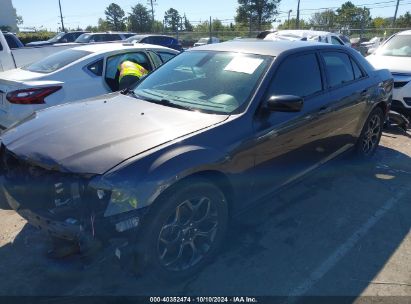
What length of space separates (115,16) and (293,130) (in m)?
68.4

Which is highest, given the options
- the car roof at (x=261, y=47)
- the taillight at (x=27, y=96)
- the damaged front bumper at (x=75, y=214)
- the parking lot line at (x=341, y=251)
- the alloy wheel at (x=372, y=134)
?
the car roof at (x=261, y=47)

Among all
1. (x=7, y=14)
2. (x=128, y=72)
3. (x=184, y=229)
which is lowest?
(x=184, y=229)

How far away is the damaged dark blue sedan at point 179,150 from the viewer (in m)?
2.35

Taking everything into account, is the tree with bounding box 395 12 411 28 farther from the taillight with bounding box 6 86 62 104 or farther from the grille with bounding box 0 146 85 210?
the grille with bounding box 0 146 85 210

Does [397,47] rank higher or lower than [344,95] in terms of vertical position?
higher

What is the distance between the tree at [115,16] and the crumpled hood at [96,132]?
2587 inches

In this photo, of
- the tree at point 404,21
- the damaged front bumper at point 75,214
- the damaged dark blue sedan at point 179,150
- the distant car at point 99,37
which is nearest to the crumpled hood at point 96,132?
the damaged dark blue sedan at point 179,150

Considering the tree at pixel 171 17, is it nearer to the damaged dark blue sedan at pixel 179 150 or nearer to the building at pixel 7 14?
the building at pixel 7 14

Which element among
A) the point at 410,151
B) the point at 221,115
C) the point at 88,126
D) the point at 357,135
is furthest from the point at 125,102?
the point at 410,151

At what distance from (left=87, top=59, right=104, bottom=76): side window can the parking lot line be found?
13.7ft

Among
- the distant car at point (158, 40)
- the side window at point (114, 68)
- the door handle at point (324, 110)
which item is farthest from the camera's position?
the distant car at point (158, 40)

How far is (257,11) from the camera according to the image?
144 feet

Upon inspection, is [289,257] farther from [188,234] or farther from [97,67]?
[97,67]

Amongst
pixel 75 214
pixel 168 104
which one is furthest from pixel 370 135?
pixel 75 214
